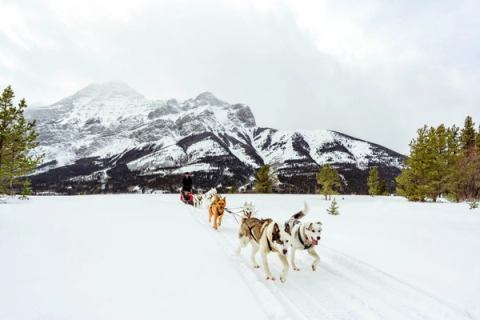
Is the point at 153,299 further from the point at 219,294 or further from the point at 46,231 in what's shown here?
the point at 46,231

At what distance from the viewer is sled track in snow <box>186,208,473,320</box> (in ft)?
15.2

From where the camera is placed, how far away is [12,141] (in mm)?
16969

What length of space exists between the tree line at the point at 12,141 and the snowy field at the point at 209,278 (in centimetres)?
1013

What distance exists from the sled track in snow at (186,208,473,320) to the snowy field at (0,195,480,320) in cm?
2

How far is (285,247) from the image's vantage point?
547 cm

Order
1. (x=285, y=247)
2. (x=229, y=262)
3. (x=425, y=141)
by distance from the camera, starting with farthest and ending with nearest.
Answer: (x=425, y=141)
(x=229, y=262)
(x=285, y=247)

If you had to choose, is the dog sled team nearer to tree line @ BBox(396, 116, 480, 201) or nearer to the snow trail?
the snow trail

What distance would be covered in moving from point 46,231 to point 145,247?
10.5 feet

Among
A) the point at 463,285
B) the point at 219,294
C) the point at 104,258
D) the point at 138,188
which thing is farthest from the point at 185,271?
the point at 138,188

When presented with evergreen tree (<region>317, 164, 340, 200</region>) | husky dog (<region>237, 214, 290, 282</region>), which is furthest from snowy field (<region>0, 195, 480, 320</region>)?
evergreen tree (<region>317, 164, 340, 200</region>)

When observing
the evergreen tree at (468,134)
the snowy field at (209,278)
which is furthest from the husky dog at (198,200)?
the evergreen tree at (468,134)

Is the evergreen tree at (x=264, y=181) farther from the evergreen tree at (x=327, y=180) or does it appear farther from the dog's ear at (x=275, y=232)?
the dog's ear at (x=275, y=232)

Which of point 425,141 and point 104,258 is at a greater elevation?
point 425,141

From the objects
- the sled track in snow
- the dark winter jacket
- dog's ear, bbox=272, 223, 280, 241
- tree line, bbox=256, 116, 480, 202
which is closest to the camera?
the sled track in snow
